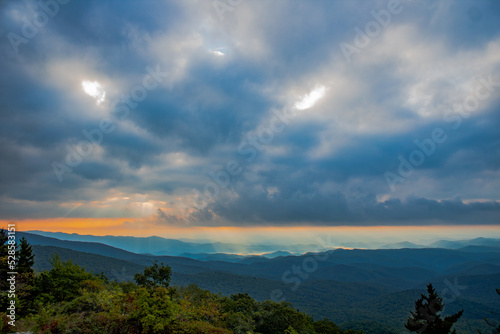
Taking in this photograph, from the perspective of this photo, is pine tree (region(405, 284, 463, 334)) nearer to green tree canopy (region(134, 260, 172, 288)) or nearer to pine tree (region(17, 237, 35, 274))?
green tree canopy (region(134, 260, 172, 288))

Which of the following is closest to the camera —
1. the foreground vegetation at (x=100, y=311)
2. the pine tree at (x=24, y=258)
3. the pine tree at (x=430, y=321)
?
the foreground vegetation at (x=100, y=311)

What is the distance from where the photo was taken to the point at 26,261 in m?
33.4

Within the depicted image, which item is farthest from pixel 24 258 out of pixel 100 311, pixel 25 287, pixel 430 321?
pixel 430 321

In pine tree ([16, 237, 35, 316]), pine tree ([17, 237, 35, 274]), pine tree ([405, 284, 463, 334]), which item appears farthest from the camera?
pine tree ([17, 237, 35, 274])

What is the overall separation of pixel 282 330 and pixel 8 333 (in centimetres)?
2476

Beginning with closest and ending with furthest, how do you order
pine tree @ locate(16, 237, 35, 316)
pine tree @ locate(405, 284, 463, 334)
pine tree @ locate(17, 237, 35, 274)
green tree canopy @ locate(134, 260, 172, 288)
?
pine tree @ locate(16, 237, 35, 316) < pine tree @ locate(405, 284, 463, 334) < pine tree @ locate(17, 237, 35, 274) < green tree canopy @ locate(134, 260, 172, 288)

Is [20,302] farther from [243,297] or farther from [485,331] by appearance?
[485,331]

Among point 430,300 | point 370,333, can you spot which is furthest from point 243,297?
point 370,333

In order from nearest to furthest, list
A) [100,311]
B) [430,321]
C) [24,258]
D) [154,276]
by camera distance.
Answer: [100,311] → [430,321] → [24,258] → [154,276]

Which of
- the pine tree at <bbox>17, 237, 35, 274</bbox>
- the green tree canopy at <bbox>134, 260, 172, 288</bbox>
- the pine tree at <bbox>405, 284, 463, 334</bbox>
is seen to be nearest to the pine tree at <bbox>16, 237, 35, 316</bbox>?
the pine tree at <bbox>17, 237, 35, 274</bbox>

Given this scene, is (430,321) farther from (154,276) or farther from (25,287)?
(25,287)

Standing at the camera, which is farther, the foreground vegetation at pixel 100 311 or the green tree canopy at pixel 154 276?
the green tree canopy at pixel 154 276

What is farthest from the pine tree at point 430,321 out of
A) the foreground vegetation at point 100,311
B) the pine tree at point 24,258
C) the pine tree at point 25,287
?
the pine tree at point 24,258

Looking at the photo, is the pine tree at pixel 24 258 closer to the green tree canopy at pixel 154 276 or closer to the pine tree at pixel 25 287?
the pine tree at pixel 25 287
